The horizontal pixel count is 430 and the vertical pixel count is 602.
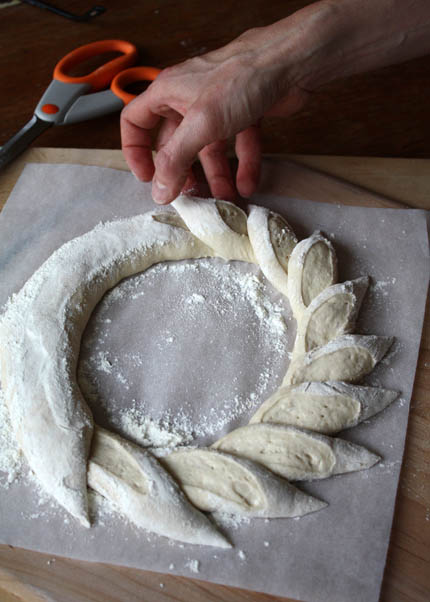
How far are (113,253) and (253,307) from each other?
404 millimetres

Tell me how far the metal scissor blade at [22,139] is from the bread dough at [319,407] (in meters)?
1.13

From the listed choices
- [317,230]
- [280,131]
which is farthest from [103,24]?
[317,230]

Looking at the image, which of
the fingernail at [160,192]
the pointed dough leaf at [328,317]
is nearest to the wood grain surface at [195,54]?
the fingernail at [160,192]

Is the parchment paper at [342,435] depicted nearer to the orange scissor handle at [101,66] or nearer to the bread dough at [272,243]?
the bread dough at [272,243]

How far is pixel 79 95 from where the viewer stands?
6.05 ft

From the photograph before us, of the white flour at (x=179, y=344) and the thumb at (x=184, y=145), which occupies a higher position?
the thumb at (x=184, y=145)

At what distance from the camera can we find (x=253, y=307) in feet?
4.70

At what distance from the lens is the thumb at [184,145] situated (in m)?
1.27

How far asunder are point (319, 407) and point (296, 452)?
112 millimetres

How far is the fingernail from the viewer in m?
1.38

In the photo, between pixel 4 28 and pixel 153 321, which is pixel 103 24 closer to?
pixel 4 28

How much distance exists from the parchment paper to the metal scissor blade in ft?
0.24

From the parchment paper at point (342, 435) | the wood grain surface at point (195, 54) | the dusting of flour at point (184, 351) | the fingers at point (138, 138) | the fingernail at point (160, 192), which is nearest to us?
the parchment paper at point (342, 435)

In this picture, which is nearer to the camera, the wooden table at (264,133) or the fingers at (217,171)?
the wooden table at (264,133)
